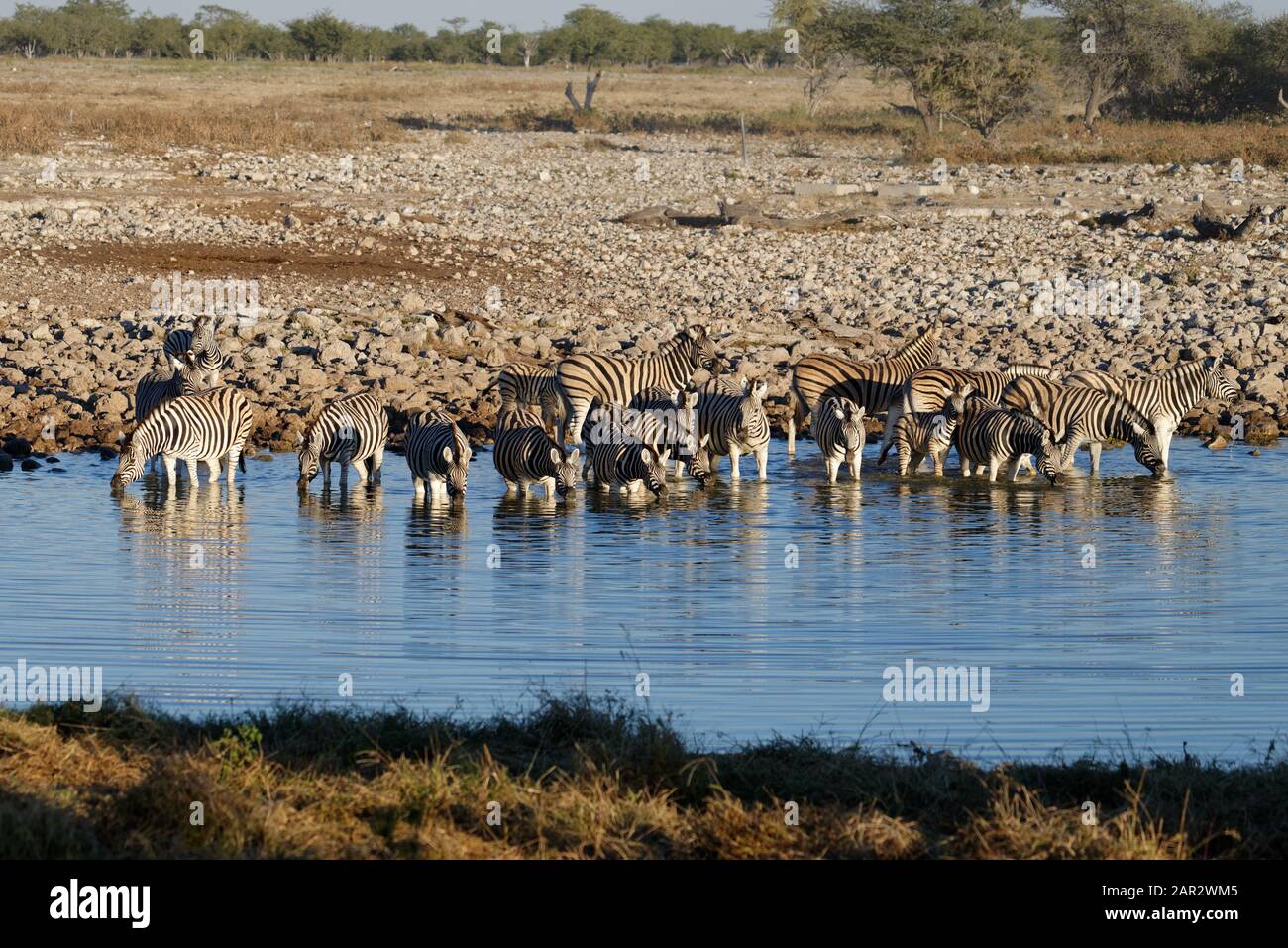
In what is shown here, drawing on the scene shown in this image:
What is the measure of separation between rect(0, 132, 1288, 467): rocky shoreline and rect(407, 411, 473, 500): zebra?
111 inches

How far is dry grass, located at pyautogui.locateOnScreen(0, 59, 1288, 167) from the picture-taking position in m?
37.9

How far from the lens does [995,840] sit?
18.9 feet

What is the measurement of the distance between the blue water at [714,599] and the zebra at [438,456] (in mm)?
247

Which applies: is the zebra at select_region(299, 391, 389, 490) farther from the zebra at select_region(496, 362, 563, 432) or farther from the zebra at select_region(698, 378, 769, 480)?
the zebra at select_region(698, 378, 769, 480)

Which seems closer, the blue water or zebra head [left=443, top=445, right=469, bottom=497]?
the blue water

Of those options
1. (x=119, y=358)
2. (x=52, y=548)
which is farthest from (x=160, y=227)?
(x=52, y=548)

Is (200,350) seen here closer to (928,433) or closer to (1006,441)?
(928,433)

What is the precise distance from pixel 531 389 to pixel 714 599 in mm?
6425

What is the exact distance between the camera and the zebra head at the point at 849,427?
48.8ft

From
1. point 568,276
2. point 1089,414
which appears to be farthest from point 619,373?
point 568,276

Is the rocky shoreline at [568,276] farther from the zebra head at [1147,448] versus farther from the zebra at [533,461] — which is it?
the zebra at [533,461]

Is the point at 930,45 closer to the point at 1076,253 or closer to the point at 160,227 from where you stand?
the point at 1076,253

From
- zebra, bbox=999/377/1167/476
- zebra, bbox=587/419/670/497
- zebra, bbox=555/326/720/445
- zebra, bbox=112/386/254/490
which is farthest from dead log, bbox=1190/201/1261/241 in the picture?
zebra, bbox=112/386/254/490

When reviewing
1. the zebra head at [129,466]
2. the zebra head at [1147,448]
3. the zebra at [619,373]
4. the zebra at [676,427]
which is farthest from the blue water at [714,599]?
the zebra at [619,373]
